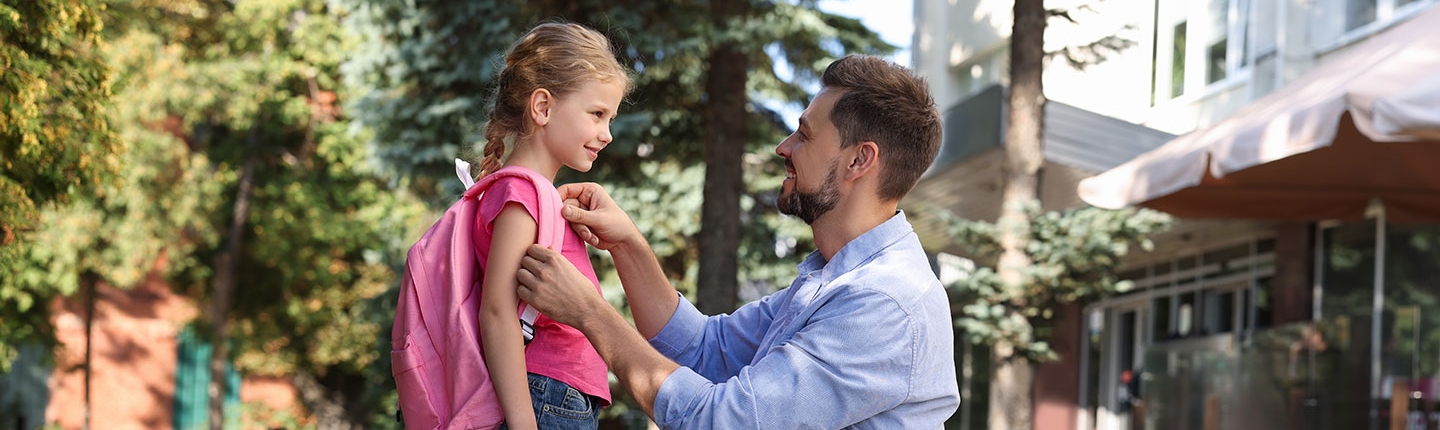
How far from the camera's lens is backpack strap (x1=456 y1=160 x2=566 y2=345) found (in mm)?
3289

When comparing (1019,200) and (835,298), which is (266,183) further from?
(835,298)

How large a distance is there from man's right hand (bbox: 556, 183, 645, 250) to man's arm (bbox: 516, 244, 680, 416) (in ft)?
0.98

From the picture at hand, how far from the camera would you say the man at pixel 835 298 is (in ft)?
10.1

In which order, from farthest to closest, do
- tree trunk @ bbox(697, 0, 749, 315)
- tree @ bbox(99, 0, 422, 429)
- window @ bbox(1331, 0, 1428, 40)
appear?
tree @ bbox(99, 0, 422, 429) → tree trunk @ bbox(697, 0, 749, 315) → window @ bbox(1331, 0, 1428, 40)

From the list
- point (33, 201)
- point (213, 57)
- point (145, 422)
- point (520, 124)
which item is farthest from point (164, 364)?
point (520, 124)

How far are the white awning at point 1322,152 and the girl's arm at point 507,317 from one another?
4.56 metres

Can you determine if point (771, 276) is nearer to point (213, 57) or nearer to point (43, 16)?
point (43, 16)

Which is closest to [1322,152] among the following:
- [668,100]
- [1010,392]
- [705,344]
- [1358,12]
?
[1010,392]

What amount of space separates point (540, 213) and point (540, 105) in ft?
1.15

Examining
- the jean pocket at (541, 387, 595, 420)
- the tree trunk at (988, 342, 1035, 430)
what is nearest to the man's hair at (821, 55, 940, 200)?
the jean pocket at (541, 387, 595, 420)

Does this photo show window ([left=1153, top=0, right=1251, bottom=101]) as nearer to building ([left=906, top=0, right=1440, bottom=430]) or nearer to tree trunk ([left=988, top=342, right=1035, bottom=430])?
building ([left=906, top=0, right=1440, bottom=430])

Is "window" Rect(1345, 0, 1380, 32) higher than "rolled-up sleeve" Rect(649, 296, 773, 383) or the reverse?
higher

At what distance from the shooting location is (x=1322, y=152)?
955cm

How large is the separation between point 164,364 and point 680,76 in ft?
73.8
